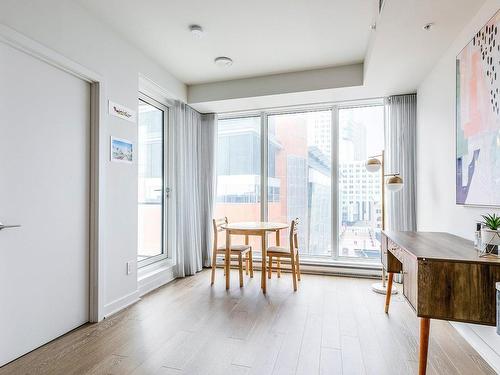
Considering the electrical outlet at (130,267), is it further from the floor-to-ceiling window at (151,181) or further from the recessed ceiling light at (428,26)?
the recessed ceiling light at (428,26)

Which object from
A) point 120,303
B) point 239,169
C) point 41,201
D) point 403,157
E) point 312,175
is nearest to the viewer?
point 41,201

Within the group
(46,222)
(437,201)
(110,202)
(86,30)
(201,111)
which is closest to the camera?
(46,222)

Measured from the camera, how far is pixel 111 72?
2.83 metres

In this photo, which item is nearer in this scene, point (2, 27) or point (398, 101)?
point (2, 27)

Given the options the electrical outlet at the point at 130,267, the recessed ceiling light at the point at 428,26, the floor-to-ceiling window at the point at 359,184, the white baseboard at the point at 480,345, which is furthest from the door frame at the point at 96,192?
the floor-to-ceiling window at the point at 359,184

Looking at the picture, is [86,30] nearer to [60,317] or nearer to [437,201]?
[60,317]

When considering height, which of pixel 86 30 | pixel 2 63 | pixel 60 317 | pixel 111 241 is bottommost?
pixel 60 317

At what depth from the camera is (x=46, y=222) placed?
2.25 metres

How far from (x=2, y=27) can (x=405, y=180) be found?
13.7ft

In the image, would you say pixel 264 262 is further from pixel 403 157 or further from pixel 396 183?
pixel 403 157

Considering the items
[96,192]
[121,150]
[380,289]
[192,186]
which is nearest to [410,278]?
[380,289]

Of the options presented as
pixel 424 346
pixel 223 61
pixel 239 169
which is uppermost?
pixel 223 61

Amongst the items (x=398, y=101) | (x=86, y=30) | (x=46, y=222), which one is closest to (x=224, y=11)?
(x=86, y=30)

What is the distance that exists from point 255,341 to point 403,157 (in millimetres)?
2929
